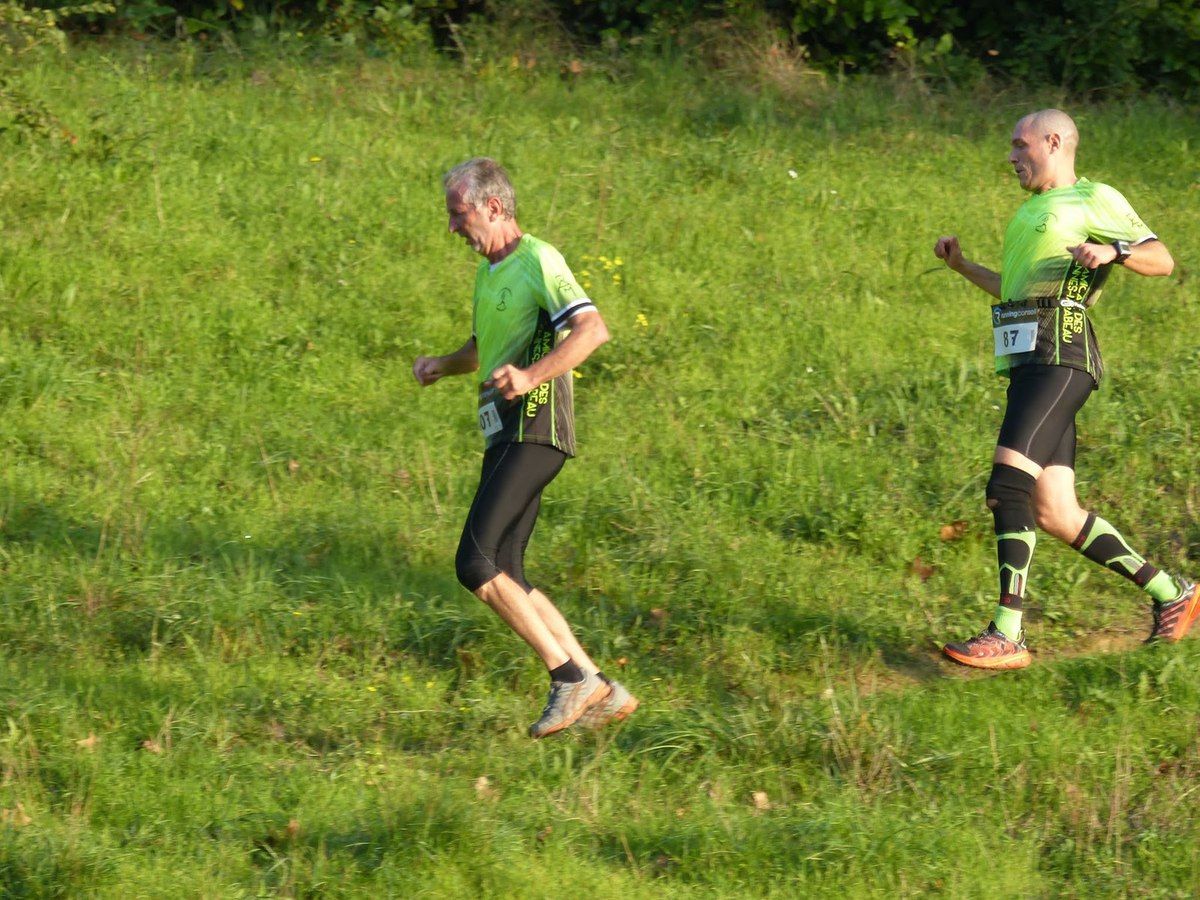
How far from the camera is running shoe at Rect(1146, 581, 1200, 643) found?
18.8ft

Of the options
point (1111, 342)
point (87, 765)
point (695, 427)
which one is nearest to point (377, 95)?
point (695, 427)

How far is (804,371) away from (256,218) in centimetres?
340

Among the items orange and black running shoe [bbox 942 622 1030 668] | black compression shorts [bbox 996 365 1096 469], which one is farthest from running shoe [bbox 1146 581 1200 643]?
black compression shorts [bbox 996 365 1096 469]

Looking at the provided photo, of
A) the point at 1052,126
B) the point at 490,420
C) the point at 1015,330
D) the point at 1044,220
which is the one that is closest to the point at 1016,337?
the point at 1015,330

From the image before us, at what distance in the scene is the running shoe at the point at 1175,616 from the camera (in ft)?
18.8

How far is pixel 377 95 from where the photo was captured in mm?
11055

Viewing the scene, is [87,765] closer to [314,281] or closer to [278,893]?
[278,893]

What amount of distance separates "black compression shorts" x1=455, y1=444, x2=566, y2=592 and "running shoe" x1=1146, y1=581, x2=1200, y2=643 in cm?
235

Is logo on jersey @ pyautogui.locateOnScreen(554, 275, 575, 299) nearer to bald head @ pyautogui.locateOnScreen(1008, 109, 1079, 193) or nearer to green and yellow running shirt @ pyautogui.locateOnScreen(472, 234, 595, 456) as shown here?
green and yellow running shirt @ pyautogui.locateOnScreen(472, 234, 595, 456)

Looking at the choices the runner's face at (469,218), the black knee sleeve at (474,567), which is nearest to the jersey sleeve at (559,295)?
the runner's face at (469,218)

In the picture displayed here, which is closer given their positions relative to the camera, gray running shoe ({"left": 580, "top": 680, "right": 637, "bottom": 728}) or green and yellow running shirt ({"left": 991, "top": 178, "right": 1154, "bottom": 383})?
gray running shoe ({"left": 580, "top": 680, "right": 637, "bottom": 728})

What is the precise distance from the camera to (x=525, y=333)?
17.2ft

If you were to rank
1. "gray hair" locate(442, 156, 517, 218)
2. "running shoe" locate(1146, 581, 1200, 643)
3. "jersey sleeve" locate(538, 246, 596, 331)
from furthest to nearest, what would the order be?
1. "running shoe" locate(1146, 581, 1200, 643)
2. "gray hair" locate(442, 156, 517, 218)
3. "jersey sleeve" locate(538, 246, 596, 331)

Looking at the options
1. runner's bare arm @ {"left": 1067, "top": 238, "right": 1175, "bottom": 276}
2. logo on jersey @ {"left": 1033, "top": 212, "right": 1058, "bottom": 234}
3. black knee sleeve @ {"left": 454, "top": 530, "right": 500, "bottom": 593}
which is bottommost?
black knee sleeve @ {"left": 454, "top": 530, "right": 500, "bottom": 593}
